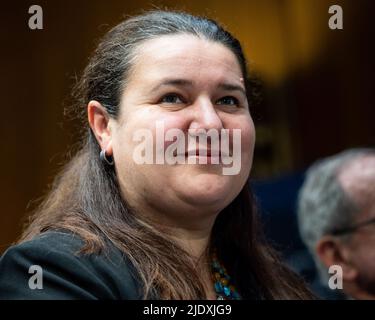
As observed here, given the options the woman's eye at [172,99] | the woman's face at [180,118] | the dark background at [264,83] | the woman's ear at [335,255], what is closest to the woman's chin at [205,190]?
A: the woman's face at [180,118]

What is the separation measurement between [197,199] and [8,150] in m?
1.80

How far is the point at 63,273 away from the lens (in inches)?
50.1

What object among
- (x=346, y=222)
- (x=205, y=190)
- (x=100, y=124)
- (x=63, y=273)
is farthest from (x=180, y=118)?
(x=346, y=222)

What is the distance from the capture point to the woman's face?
1408 millimetres

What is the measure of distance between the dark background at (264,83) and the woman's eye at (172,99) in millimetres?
1316

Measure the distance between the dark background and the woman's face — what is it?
4.02ft

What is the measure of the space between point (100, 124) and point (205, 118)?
11.2 inches

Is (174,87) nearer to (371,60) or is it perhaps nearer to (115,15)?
(115,15)

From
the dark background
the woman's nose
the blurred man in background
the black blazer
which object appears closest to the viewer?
the black blazer

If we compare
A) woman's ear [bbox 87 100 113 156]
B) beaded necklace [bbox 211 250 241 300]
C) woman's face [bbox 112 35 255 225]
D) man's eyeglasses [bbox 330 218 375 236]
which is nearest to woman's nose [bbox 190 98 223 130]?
woman's face [bbox 112 35 255 225]

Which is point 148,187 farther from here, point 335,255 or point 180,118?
point 335,255

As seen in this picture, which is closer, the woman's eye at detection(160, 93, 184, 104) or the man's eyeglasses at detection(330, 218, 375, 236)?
the woman's eye at detection(160, 93, 184, 104)

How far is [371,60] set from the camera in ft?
11.3

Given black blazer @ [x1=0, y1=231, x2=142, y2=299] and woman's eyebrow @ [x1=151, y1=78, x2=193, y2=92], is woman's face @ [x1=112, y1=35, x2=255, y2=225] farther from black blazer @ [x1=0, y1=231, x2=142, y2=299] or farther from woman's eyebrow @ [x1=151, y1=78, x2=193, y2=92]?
black blazer @ [x1=0, y1=231, x2=142, y2=299]
